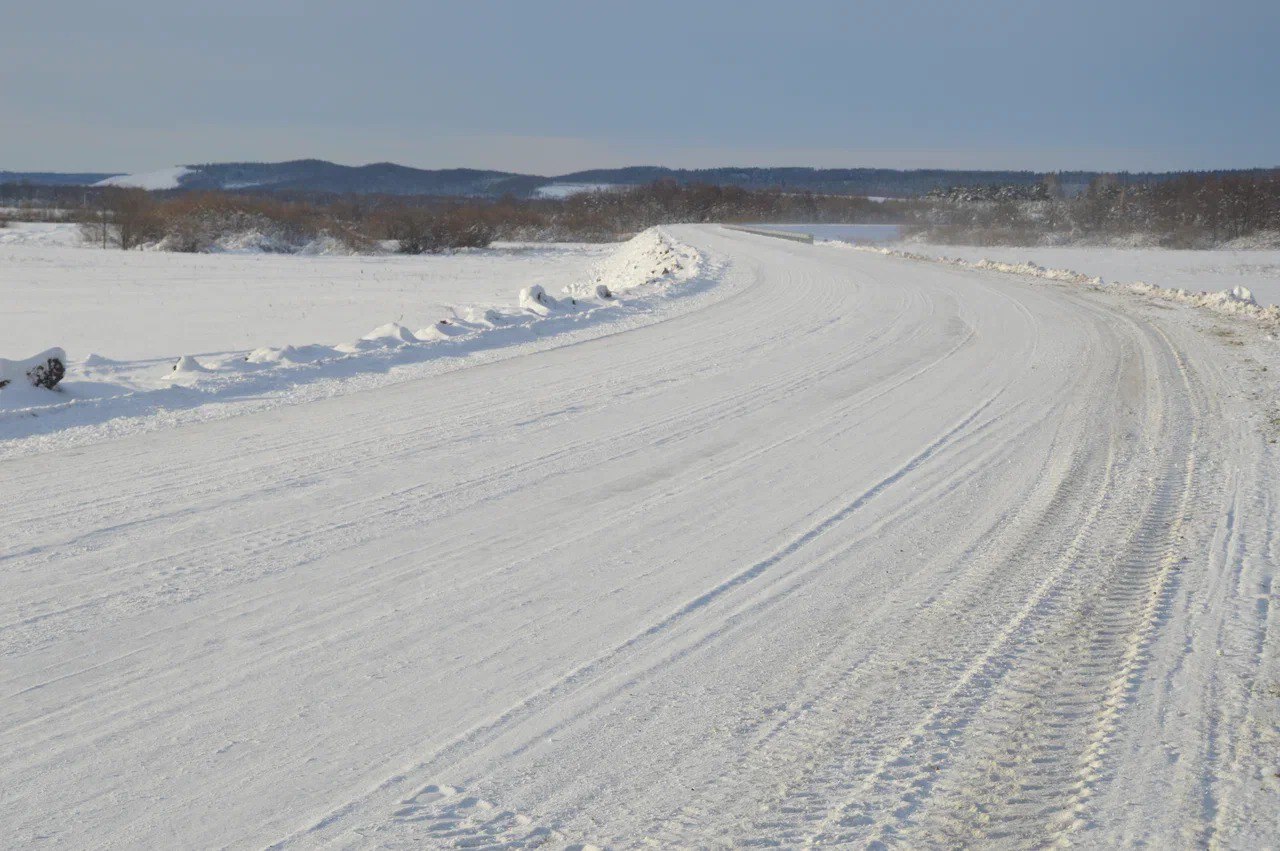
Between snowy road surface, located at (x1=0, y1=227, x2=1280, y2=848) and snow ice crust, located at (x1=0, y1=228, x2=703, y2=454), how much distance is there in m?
1.24

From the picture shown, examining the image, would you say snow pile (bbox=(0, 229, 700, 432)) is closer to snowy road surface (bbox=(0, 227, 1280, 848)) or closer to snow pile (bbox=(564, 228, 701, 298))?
snowy road surface (bbox=(0, 227, 1280, 848))

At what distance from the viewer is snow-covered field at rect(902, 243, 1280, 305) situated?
3333 centimetres

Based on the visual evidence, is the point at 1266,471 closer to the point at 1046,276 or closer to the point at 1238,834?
the point at 1238,834

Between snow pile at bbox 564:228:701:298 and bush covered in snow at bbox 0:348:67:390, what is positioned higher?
snow pile at bbox 564:228:701:298

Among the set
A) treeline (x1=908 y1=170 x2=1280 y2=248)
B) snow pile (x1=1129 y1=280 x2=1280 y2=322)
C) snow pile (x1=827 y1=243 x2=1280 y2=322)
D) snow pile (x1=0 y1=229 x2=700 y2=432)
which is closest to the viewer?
snow pile (x1=0 y1=229 x2=700 y2=432)

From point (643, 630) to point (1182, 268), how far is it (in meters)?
45.5

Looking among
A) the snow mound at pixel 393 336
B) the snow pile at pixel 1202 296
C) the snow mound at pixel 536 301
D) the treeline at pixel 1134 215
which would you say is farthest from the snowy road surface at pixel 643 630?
the treeline at pixel 1134 215

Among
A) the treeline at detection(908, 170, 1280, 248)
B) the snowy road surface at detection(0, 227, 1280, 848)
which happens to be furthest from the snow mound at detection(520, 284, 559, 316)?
the treeline at detection(908, 170, 1280, 248)

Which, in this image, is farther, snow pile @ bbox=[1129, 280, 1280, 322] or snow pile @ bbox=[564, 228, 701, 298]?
snow pile @ bbox=[564, 228, 701, 298]

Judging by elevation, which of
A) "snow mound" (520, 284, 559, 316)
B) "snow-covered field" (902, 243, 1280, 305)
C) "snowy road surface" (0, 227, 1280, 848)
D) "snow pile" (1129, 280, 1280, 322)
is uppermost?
"snow-covered field" (902, 243, 1280, 305)

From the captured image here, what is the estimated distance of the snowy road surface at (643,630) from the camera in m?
3.27

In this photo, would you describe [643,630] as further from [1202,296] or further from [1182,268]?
[1182,268]

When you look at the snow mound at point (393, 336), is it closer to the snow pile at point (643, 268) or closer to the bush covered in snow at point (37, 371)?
the bush covered in snow at point (37, 371)

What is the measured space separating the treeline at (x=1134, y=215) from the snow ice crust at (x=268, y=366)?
6708 cm
